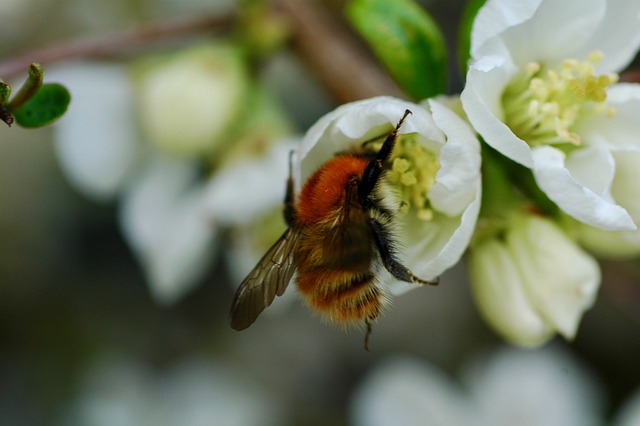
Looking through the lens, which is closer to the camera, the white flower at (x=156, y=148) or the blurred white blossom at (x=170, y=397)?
the white flower at (x=156, y=148)

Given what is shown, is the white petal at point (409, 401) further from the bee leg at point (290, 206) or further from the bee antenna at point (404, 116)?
the bee antenna at point (404, 116)

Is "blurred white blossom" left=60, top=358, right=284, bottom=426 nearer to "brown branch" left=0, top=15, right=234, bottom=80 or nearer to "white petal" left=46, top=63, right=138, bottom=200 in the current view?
"white petal" left=46, top=63, right=138, bottom=200

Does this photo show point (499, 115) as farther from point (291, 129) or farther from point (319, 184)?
point (291, 129)

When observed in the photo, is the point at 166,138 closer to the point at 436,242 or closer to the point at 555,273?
the point at 436,242

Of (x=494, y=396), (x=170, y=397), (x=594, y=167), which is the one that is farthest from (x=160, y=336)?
(x=594, y=167)

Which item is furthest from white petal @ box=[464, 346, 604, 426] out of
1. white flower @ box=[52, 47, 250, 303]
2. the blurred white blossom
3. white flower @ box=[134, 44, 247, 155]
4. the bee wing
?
the bee wing

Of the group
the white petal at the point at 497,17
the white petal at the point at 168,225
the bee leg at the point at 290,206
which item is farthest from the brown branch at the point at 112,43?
the white petal at the point at 497,17
